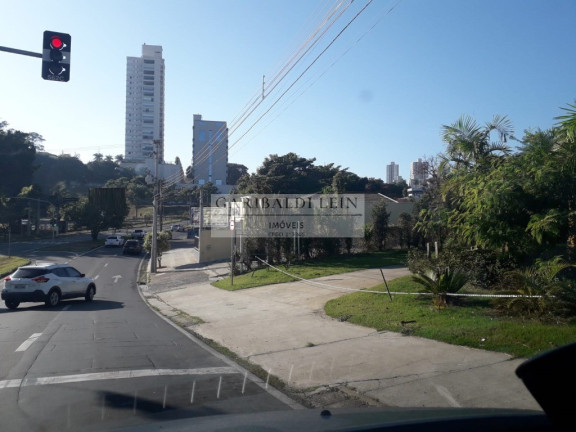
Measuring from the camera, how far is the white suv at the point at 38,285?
1822cm

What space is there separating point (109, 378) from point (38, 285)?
1197 centimetres

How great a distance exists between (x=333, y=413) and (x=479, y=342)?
585cm

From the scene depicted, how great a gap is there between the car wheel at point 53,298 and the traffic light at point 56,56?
34.0 feet

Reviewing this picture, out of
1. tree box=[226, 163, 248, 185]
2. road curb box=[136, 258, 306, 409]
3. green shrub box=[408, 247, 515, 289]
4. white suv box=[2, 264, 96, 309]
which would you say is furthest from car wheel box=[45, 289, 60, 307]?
tree box=[226, 163, 248, 185]

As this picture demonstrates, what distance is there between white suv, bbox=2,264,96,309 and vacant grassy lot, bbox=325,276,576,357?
396 inches

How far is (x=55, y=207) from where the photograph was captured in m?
72.0

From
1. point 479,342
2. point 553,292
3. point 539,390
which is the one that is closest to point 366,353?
point 479,342

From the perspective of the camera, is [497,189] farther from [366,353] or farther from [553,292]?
[366,353]

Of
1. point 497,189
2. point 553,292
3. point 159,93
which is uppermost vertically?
point 159,93

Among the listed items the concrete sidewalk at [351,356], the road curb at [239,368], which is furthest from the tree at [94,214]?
the road curb at [239,368]

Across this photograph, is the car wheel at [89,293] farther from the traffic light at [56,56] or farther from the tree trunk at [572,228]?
the tree trunk at [572,228]

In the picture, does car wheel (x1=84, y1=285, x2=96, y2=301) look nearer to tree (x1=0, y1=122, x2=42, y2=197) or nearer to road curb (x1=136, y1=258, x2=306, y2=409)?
road curb (x1=136, y1=258, x2=306, y2=409)

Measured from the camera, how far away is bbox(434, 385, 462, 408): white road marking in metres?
6.41

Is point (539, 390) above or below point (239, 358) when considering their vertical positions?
above
